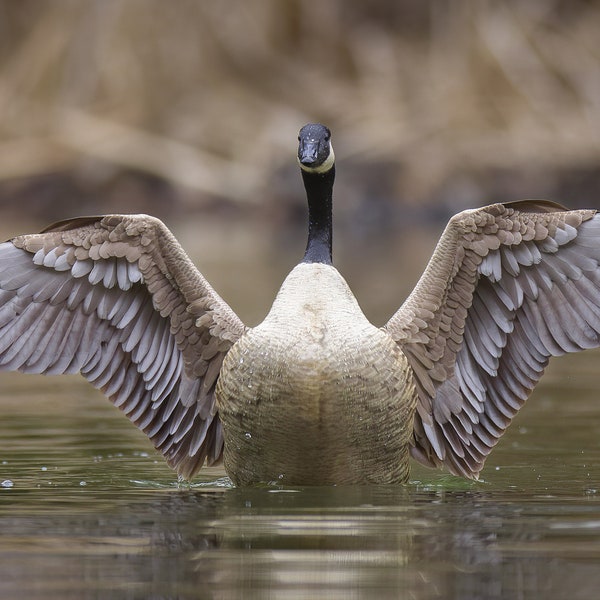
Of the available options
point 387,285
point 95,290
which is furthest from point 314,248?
point 387,285

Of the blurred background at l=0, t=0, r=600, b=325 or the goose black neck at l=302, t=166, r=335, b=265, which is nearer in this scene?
the goose black neck at l=302, t=166, r=335, b=265

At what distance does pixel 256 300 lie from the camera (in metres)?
16.2

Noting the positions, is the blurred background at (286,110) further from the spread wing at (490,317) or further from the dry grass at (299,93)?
the spread wing at (490,317)

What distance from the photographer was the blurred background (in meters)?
30.5

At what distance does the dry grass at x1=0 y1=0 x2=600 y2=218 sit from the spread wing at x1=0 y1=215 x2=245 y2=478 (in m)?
22.0

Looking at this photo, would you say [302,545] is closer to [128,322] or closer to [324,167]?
[128,322]

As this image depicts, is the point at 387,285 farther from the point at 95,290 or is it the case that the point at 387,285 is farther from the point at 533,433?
the point at 95,290

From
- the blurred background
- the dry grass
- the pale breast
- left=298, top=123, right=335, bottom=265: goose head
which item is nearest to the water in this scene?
the pale breast

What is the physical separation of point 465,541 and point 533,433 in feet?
14.0

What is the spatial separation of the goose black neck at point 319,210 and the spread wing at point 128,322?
2.35ft

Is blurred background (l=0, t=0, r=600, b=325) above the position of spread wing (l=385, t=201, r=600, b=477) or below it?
above

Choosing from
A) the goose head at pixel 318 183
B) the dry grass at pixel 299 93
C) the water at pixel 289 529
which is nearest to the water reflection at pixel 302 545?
the water at pixel 289 529

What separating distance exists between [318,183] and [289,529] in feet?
9.28

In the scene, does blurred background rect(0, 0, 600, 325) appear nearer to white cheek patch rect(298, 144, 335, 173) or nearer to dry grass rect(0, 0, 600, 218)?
dry grass rect(0, 0, 600, 218)
